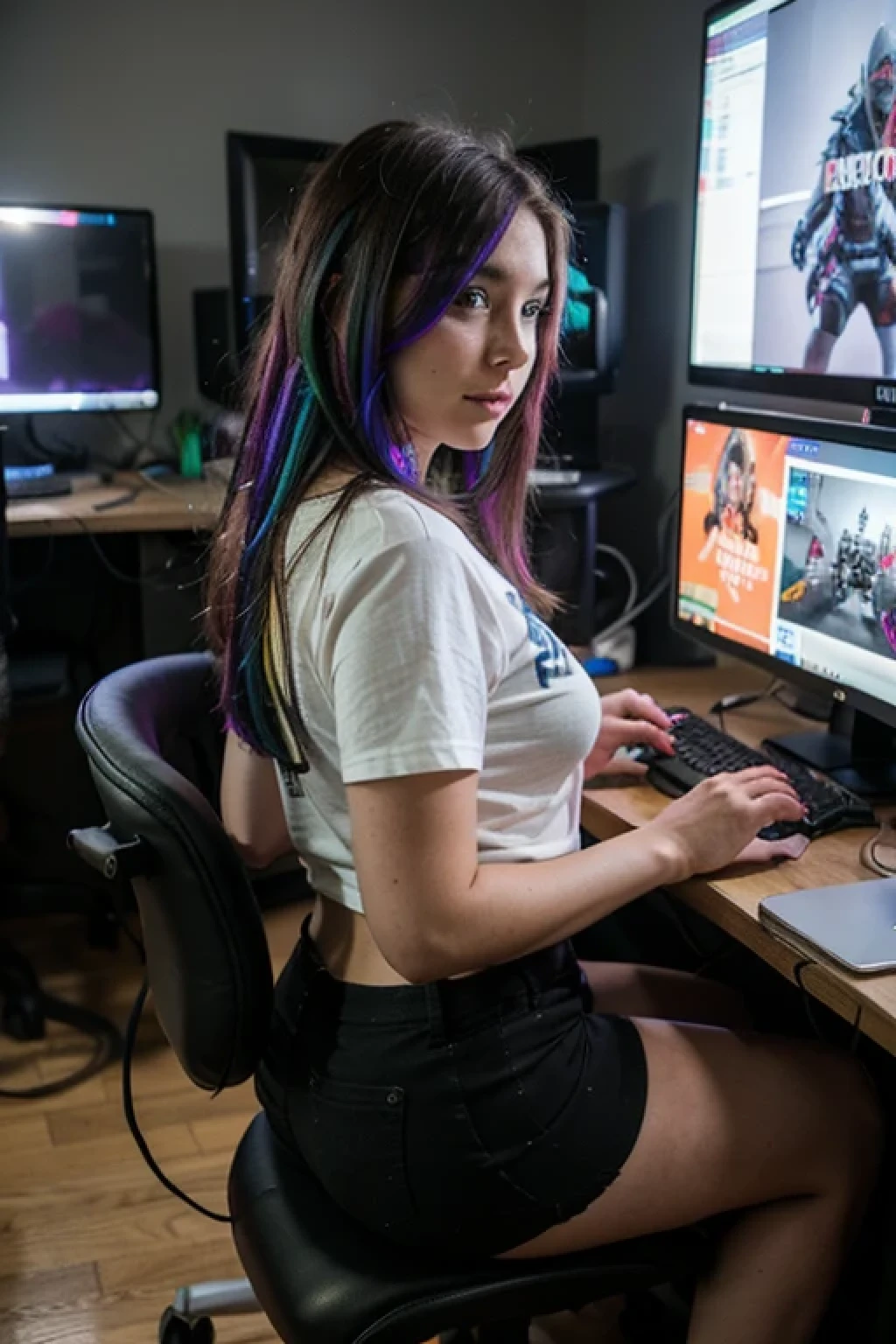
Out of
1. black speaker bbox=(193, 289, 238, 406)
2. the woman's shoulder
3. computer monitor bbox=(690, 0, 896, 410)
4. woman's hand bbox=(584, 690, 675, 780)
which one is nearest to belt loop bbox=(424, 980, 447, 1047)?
the woman's shoulder

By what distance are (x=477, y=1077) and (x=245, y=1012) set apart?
0.62 ft

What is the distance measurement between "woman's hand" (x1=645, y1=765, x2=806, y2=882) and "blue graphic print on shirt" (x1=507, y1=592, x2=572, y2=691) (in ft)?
0.59

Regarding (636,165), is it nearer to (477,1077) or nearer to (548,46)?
(548,46)

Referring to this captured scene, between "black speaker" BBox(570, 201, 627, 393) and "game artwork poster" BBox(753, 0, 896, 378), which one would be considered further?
"black speaker" BBox(570, 201, 627, 393)

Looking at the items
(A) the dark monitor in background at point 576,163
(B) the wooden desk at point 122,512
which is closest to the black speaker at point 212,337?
(B) the wooden desk at point 122,512

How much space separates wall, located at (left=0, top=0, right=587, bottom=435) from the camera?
2.76 meters

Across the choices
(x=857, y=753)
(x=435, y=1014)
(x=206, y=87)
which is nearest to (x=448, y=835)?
(x=435, y=1014)

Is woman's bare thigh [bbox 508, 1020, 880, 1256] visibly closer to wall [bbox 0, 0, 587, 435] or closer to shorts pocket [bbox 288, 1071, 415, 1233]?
shorts pocket [bbox 288, 1071, 415, 1233]

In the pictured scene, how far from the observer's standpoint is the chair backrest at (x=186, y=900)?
972 millimetres

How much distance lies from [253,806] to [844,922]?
0.56 meters

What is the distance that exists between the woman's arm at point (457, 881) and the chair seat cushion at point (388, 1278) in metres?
0.23

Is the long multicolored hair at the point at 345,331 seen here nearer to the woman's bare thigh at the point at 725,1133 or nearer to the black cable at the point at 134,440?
the woman's bare thigh at the point at 725,1133

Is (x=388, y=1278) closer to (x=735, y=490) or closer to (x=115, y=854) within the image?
(x=115, y=854)

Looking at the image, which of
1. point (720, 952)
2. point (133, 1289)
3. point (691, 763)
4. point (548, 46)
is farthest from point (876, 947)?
point (548, 46)
